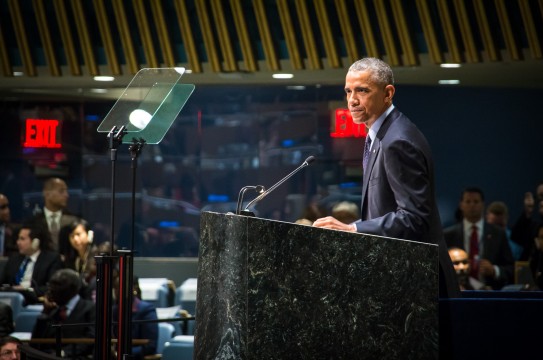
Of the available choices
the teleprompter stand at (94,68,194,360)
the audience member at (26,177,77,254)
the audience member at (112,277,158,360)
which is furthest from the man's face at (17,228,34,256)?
the teleprompter stand at (94,68,194,360)

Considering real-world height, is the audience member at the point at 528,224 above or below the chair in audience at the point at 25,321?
above

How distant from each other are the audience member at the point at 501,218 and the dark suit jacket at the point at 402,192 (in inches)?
201

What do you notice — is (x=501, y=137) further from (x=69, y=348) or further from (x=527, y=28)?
(x=69, y=348)

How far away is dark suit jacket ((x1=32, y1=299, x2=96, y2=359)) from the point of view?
646cm

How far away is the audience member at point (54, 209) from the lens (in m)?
8.91

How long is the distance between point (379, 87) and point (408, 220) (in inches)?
19.8

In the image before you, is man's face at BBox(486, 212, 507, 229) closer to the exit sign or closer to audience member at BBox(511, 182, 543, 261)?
audience member at BBox(511, 182, 543, 261)

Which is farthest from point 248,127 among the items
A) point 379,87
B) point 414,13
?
point 379,87

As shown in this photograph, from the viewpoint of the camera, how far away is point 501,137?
28.6 ft

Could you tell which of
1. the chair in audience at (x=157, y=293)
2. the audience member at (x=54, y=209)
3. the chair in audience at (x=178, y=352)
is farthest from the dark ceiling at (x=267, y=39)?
the chair in audience at (x=178, y=352)

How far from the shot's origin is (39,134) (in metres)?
9.31

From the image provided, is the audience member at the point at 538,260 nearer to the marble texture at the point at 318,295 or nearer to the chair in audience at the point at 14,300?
the chair in audience at the point at 14,300

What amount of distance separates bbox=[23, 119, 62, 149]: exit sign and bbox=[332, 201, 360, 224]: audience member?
9.14 feet

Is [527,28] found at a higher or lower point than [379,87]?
higher
